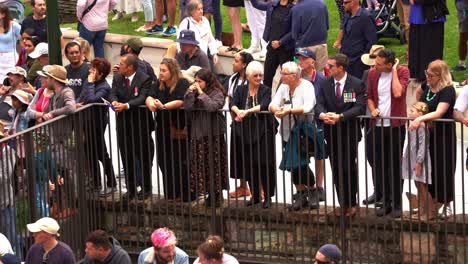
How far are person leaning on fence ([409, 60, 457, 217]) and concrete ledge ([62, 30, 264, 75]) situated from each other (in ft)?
17.9

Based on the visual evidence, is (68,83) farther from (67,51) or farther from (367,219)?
(367,219)

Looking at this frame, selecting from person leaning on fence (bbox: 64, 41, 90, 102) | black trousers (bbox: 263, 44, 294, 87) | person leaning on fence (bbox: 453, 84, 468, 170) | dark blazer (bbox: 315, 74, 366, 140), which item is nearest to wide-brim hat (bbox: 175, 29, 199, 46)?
person leaning on fence (bbox: 64, 41, 90, 102)

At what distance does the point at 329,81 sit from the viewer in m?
14.5

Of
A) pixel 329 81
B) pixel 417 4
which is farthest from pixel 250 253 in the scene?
pixel 417 4

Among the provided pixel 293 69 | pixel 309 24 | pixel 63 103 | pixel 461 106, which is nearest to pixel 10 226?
pixel 63 103

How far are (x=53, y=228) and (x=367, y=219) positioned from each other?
10.7 feet

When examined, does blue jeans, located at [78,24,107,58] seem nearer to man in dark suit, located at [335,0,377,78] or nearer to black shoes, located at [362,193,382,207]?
man in dark suit, located at [335,0,377,78]

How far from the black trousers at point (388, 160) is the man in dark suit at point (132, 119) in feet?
7.96

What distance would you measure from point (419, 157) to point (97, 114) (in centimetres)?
358

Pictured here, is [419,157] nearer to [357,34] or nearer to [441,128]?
[441,128]

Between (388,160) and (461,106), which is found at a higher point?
(461,106)

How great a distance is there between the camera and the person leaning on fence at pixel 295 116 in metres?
14.4

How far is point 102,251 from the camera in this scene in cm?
1295

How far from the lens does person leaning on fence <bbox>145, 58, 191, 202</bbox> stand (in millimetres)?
14906
